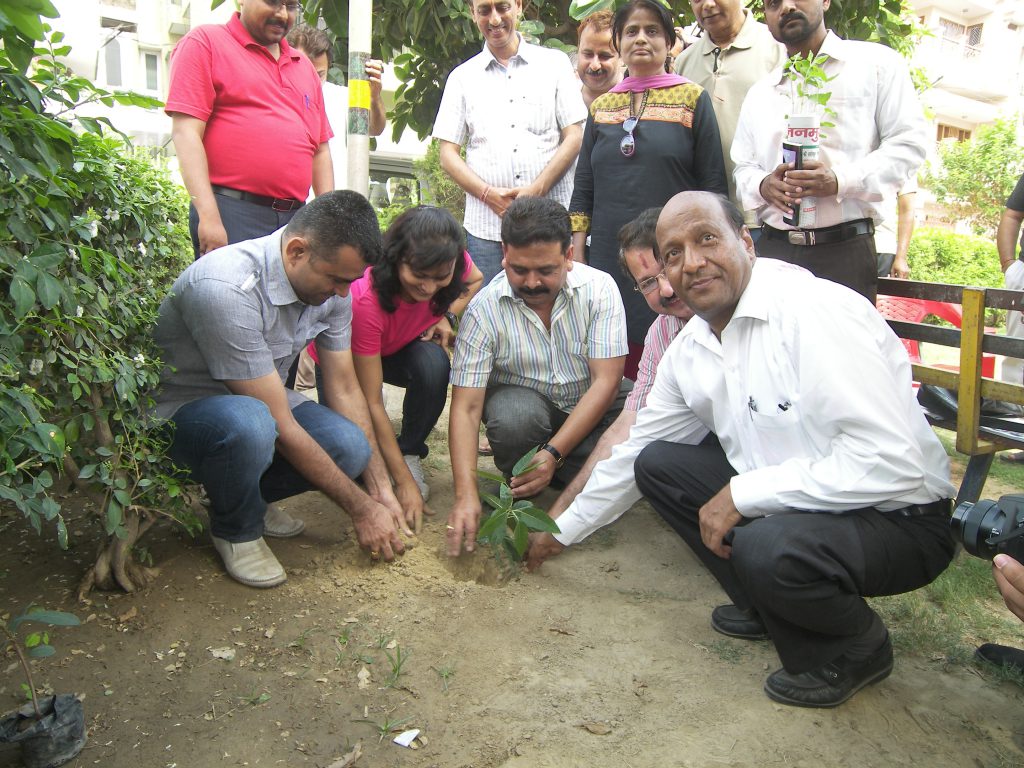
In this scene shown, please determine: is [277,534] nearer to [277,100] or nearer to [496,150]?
[277,100]

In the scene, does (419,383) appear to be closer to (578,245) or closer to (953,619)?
(578,245)

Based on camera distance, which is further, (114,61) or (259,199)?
(114,61)

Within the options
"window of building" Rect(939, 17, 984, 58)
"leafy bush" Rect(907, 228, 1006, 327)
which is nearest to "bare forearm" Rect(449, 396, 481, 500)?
"leafy bush" Rect(907, 228, 1006, 327)

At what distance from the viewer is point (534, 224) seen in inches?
119

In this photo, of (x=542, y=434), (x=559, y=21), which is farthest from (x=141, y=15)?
(x=542, y=434)

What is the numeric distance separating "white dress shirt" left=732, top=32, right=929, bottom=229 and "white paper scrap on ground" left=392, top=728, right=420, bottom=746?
91.0 inches

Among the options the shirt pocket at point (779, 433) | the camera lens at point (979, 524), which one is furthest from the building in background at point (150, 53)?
the camera lens at point (979, 524)

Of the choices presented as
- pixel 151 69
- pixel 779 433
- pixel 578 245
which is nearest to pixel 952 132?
pixel 151 69

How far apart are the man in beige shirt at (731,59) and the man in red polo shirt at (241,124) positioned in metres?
1.88

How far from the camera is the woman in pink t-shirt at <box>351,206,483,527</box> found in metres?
3.06

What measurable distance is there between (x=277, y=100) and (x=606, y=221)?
59.6 inches

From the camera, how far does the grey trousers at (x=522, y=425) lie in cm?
337

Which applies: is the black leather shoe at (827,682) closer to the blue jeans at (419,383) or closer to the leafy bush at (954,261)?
the blue jeans at (419,383)

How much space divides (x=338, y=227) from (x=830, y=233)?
187 centimetres
